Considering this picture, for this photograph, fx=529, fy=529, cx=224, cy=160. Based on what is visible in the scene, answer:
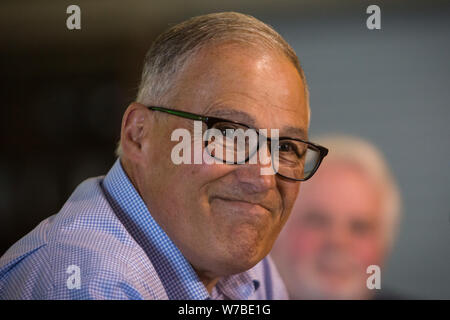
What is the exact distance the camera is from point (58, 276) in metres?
0.86

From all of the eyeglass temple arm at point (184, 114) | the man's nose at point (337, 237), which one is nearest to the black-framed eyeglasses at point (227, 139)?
the eyeglass temple arm at point (184, 114)

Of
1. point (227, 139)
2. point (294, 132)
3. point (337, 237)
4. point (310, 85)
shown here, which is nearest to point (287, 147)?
point (294, 132)

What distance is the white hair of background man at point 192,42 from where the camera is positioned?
101 centimetres

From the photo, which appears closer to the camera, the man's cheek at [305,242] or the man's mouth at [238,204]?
the man's mouth at [238,204]

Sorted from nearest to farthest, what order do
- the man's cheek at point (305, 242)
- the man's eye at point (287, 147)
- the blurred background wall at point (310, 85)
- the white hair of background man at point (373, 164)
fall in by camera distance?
the man's eye at point (287, 147) < the blurred background wall at point (310, 85) < the white hair of background man at point (373, 164) < the man's cheek at point (305, 242)

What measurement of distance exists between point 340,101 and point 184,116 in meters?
0.60

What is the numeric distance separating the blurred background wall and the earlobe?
23 centimetres

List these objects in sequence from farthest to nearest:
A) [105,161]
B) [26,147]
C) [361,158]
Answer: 1. [361,158]
2. [105,161]
3. [26,147]

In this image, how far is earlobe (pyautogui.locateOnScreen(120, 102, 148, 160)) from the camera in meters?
1.05

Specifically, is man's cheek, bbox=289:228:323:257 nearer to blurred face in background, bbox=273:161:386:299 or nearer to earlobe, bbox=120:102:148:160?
blurred face in background, bbox=273:161:386:299

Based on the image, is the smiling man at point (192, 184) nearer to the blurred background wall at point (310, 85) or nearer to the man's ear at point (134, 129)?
the man's ear at point (134, 129)

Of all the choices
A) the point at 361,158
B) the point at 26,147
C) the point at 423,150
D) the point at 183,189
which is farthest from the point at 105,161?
the point at 423,150

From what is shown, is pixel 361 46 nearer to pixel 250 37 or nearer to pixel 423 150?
pixel 423 150
